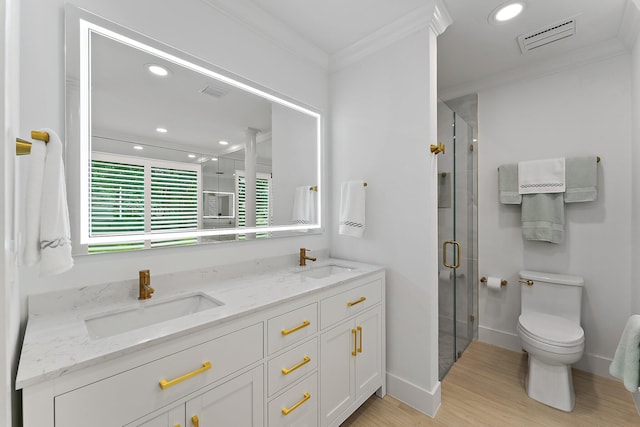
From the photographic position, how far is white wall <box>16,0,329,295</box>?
1.05m

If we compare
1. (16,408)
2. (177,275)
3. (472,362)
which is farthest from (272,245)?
(472,362)

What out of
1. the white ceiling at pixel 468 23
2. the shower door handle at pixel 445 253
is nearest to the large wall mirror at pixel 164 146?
the white ceiling at pixel 468 23

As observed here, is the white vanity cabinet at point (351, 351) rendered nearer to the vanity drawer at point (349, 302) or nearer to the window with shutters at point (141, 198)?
the vanity drawer at point (349, 302)

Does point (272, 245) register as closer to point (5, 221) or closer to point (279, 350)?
point (279, 350)

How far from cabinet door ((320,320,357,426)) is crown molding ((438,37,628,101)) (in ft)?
8.34

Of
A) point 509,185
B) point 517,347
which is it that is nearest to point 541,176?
point 509,185

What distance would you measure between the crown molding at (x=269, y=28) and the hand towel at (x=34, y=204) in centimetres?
131

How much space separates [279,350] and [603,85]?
3001 millimetres

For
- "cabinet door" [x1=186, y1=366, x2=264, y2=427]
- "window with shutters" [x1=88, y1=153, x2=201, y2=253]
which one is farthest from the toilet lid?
"window with shutters" [x1=88, y1=153, x2=201, y2=253]

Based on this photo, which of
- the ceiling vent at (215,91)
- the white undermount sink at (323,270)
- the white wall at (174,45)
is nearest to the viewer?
the white wall at (174,45)

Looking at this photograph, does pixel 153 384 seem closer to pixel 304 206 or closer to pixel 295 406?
pixel 295 406

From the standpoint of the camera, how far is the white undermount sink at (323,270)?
1.96 meters

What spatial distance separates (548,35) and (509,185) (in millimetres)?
1135

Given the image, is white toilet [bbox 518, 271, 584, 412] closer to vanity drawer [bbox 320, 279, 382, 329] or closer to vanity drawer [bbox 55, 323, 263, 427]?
vanity drawer [bbox 320, 279, 382, 329]
